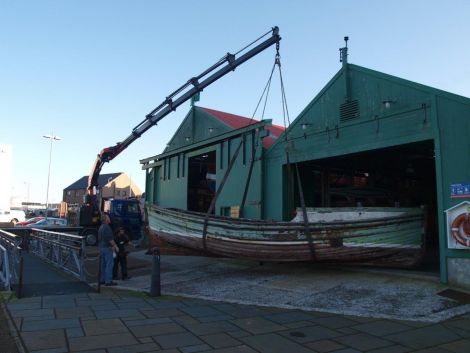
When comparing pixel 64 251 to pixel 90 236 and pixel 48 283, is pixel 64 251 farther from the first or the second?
pixel 90 236

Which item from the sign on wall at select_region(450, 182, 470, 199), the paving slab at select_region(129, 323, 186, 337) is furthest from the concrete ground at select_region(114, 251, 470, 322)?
the paving slab at select_region(129, 323, 186, 337)

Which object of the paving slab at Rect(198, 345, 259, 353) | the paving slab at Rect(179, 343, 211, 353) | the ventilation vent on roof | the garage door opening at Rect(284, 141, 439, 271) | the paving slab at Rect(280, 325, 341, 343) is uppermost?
the ventilation vent on roof

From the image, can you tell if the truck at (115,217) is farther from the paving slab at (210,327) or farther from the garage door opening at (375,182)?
the paving slab at (210,327)

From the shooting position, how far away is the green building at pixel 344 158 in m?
9.64

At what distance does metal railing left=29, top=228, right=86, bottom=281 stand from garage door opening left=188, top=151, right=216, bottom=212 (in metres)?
6.68

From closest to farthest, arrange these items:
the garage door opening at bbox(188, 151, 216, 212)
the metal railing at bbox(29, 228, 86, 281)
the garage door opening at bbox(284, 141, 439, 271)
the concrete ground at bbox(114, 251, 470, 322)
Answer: the concrete ground at bbox(114, 251, 470, 322) < the metal railing at bbox(29, 228, 86, 281) < the garage door opening at bbox(284, 141, 439, 271) < the garage door opening at bbox(188, 151, 216, 212)

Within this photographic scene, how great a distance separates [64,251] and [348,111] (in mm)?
9122

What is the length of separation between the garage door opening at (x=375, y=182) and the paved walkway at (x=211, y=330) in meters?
6.31

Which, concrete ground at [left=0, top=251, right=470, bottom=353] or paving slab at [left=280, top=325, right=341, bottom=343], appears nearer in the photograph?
concrete ground at [left=0, top=251, right=470, bottom=353]

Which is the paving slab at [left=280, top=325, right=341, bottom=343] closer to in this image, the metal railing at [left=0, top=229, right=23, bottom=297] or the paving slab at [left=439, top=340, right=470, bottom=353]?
the paving slab at [left=439, top=340, right=470, bottom=353]

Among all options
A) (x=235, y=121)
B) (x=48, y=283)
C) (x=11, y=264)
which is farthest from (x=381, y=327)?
(x=235, y=121)

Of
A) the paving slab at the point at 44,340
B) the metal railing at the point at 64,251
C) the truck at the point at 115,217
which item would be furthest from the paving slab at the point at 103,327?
the truck at the point at 115,217

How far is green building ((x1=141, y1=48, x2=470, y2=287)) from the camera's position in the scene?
9.64 meters

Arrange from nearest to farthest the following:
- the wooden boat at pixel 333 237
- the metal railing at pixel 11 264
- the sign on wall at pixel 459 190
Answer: the sign on wall at pixel 459 190 → the metal railing at pixel 11 264 → the wooden boat at pixel 333 237
